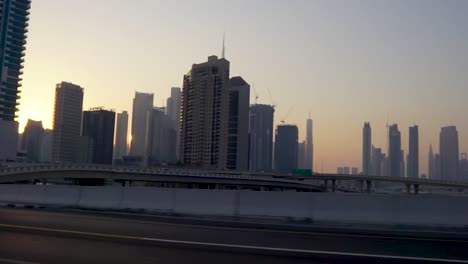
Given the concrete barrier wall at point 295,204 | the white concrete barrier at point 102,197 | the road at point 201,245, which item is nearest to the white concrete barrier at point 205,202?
the concrete barrier wall at point 295,204

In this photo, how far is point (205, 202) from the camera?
2306cm

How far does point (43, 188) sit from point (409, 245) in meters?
22.7

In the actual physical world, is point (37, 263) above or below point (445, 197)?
below

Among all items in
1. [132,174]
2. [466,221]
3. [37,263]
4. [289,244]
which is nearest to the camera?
[37,263]

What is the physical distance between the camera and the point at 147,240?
13016 millimetres

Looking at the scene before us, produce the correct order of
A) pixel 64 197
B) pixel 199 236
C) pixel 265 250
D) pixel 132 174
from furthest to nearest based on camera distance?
1. pixel 132 174
2. pixel 64 197
3. pixel 199 236
4. pixel 265 250

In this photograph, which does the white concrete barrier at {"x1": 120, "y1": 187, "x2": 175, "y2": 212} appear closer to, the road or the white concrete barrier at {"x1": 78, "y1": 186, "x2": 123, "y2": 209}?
the white concrete barrier at {"x1": 78, "y1": 186, "x2": 123, "y2": 209}

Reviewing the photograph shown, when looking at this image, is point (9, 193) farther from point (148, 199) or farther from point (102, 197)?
point (148, 199)

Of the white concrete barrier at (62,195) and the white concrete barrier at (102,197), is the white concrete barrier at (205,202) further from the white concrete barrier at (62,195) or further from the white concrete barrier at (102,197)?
the white concrete barrier at (62,195)

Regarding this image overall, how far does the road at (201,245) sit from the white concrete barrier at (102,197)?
27.6 ft

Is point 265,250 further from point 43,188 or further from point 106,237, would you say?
point 43,188

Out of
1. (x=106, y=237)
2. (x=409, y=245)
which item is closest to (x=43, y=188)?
(x=106, y=237)

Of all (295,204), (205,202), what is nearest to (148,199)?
(205,202)

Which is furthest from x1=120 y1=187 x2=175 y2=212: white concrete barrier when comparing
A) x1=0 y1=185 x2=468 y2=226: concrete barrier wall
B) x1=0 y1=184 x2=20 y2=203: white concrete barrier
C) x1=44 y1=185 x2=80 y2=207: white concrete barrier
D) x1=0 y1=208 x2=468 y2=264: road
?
x1=0 y1=184 x2=20 y2=203: white concrete barrier
